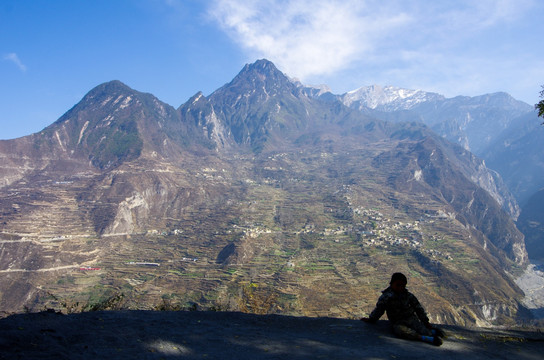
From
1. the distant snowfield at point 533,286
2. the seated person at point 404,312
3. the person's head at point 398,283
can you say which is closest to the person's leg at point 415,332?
the seated person at point 404,312

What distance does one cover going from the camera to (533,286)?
86812 mm

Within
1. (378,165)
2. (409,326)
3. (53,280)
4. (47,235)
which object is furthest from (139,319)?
(378,165)

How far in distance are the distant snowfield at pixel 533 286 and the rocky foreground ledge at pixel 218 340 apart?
8227 cm

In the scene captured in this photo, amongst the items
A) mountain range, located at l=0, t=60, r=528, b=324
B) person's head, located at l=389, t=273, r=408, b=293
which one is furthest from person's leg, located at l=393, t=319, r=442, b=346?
mountain range, located at l=0, t=60, r=528, b=324

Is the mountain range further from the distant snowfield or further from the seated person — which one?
the seated person

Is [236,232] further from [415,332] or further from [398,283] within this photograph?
[415,332]

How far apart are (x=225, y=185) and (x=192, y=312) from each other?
435 ft

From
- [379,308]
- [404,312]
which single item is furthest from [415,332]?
[379,308]

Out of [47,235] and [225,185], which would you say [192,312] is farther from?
[225,185]

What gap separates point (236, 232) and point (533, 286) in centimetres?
8768

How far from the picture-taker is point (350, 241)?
78.4 m

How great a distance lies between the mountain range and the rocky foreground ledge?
255 centimetres

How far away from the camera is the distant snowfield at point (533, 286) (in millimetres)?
69613

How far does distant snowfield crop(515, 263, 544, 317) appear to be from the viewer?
6961 cm
